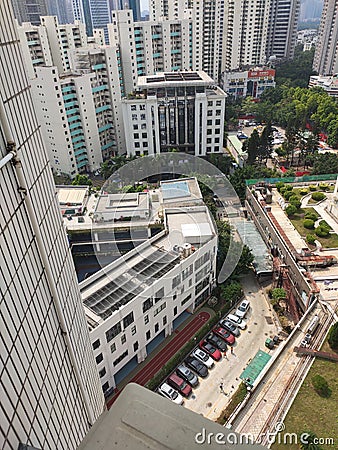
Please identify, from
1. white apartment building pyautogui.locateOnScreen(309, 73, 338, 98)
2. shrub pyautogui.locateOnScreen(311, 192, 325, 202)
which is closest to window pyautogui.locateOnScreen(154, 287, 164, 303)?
shrub pyautogui.locateOnScreen(311, 192, 325, 202)

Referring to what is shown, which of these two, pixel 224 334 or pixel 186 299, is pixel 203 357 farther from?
pixel 186 299

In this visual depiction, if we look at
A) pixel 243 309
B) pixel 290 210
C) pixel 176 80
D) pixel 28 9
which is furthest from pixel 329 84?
pixel 28 9

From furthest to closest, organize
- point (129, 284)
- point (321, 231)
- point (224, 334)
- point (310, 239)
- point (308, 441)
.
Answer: point (321, 231)
point (310, 239)
point (224, 334)
point (129, 284)
point (308, 441)

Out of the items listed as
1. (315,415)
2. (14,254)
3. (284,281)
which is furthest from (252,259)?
(14,254)

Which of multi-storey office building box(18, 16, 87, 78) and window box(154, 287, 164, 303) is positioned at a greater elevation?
multi-storey office building box(18, 16, 87, 78)

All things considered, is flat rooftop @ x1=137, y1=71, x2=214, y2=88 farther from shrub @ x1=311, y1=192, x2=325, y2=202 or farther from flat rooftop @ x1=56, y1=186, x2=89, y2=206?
shrub @ x1=311, y1=192, x2=325, y2=202

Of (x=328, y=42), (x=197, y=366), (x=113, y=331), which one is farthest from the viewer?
(x=328, y=42)

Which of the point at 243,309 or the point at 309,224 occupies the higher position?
the point at 309,224
